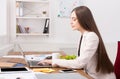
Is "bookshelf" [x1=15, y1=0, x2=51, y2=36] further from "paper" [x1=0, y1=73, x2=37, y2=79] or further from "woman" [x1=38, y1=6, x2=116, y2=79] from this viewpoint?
"paper" [x1=0, y1=73, x2=37, y2=79]

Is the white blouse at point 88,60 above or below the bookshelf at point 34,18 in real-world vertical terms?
below

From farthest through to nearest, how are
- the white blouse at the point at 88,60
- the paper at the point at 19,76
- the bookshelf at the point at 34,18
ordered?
A: 1. the bookshelf at the point at 34,18
2. the white blouse at the point at 88,60
3. the paper at the point at 19,76

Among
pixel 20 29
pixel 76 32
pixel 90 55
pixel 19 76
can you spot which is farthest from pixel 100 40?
pixel 20 29

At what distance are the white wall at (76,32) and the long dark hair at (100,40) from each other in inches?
76.0

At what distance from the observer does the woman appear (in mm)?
2125

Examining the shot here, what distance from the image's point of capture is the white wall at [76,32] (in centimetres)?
421

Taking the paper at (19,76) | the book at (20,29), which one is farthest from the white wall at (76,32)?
the paper at (19,76)

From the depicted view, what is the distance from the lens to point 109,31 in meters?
4.34

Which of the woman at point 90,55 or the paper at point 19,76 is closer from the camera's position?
the paper at point 19,76

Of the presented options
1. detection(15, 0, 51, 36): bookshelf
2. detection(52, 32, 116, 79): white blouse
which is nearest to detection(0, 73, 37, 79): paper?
detection(52, 32, 116, 79): white blouse

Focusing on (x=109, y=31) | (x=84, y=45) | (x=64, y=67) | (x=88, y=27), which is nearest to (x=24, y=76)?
(x=64, y=67)

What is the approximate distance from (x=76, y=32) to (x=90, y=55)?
6.99 feet

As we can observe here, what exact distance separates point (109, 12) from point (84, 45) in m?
2.27

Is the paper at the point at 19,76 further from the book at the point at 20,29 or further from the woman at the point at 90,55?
the book at the point at 20,29
